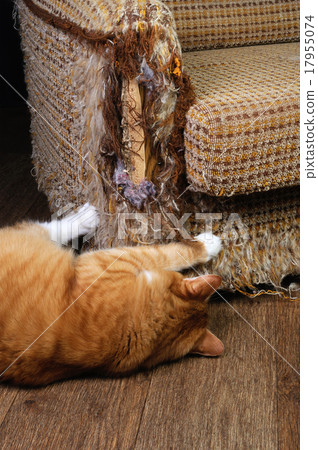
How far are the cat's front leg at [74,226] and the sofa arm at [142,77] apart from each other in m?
0.22

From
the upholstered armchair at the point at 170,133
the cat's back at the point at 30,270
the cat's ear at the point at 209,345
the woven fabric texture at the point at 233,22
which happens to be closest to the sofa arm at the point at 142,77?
the upholstered armchair at the point at 170,133

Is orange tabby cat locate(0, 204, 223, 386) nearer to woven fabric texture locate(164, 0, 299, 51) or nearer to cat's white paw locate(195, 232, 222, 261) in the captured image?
cat's white paw locate(195, 232, 222, 261)

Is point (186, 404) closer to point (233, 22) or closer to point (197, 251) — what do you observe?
point (197, 251)

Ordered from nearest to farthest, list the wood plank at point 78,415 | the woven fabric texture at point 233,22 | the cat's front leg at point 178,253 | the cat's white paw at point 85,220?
the wood plank at point 78,415
the cat's front leg at point 178,253
the cat's white paw at point 85,220
the woven fabric texture at point 233,22

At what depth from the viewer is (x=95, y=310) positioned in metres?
1.07

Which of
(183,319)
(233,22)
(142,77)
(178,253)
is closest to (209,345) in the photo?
(183,319)

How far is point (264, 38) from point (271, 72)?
0.46 metres

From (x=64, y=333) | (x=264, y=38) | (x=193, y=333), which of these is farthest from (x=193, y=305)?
(x=264, y=38)

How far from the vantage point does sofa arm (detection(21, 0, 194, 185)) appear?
1083 millimetres

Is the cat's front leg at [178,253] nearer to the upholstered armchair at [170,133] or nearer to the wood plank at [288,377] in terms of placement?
the upholstered armchair at [170,133]

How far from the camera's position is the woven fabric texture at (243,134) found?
1.11m

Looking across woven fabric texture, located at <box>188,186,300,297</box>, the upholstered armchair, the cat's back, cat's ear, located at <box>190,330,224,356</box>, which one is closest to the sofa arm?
the upholstered armchair

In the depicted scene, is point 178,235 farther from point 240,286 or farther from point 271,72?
point 271,72

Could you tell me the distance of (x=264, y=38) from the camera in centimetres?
169
